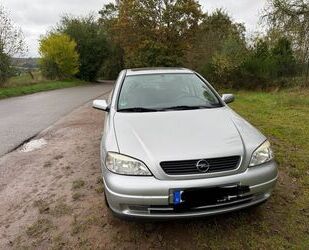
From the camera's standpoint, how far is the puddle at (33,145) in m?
6.84

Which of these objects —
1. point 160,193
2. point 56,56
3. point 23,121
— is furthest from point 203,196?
point 56,56

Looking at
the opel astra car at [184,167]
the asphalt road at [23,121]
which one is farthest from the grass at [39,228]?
the asphalt road at [23,121]

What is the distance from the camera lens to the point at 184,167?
3.00 metres

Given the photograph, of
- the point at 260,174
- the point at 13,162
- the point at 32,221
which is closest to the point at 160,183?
the point at 260,174

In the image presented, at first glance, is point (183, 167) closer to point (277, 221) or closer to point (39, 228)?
point (277, 221)

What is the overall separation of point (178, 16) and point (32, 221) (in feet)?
94.7

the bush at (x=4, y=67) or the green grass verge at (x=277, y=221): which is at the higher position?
the bush at (x=4, y=67)

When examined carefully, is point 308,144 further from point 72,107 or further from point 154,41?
point 154,41

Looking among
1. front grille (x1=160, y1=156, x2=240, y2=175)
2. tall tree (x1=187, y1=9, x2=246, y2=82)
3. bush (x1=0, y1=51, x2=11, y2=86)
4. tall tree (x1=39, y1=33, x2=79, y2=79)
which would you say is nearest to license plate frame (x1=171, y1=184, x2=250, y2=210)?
front grille (x1=160, y1=156, x2=240, y2=175)

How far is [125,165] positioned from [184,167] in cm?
56

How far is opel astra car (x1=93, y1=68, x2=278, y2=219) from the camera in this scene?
295cm

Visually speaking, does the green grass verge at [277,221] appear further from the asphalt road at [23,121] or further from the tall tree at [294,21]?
the tall tree at [294,21]

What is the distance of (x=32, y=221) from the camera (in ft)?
12.2

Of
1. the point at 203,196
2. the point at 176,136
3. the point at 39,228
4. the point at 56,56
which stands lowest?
the point at 39,228
